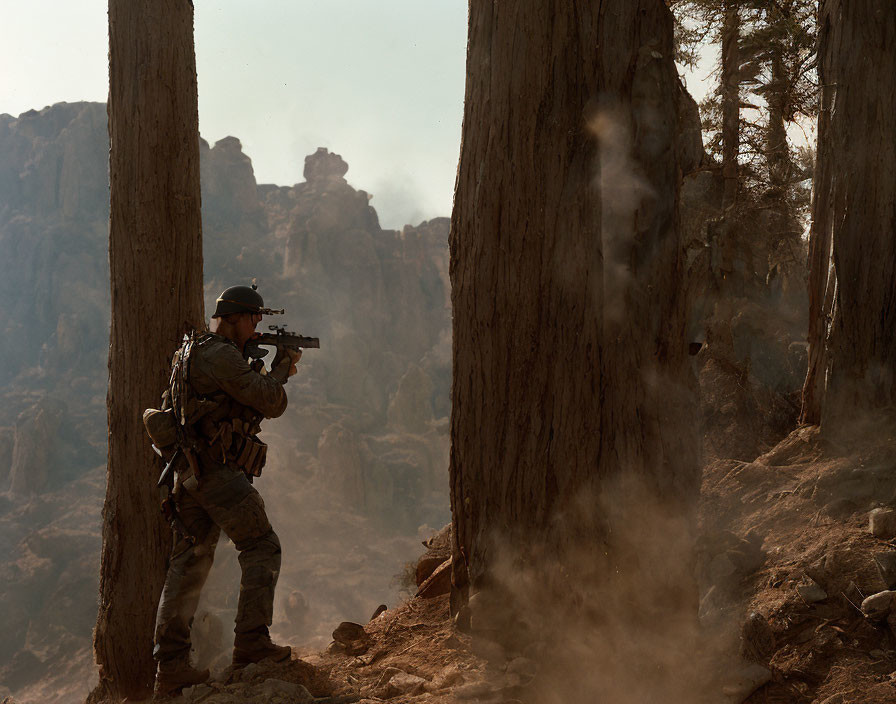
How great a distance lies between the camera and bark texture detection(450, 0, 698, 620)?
321cm

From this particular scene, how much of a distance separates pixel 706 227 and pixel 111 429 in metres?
7.87

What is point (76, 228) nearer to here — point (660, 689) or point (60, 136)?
point (60, 136)

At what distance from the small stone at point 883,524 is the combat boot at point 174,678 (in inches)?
131

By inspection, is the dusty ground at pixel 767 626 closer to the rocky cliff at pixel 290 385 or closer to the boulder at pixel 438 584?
the boulder at pixel 438 584

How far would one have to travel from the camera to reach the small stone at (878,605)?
308cm

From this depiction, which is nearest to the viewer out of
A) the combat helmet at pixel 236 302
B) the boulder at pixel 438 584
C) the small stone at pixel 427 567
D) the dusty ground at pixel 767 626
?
the dusty ground at pixel 767 626

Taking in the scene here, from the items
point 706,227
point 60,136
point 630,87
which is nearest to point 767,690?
point 630,87

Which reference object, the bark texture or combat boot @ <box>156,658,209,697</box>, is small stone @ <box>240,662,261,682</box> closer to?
combat boot @ <box>156,658,209,697</box>

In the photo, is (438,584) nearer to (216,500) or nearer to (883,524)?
(216,500)

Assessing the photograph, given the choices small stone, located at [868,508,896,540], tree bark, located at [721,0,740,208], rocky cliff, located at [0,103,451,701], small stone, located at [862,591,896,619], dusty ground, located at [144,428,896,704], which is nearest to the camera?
dusty ground, located at [144,428,896,704]

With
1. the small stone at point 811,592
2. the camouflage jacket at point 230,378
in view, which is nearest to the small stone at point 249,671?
the camouflage jacket at point 230,378

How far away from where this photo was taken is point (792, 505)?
14.1 feet

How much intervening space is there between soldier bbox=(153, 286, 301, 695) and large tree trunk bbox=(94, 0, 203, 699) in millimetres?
739

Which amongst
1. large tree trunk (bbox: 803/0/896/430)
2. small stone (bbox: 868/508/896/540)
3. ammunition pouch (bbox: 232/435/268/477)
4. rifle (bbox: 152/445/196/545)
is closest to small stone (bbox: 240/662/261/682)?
rifle (bbox: 152/445/196/545)
